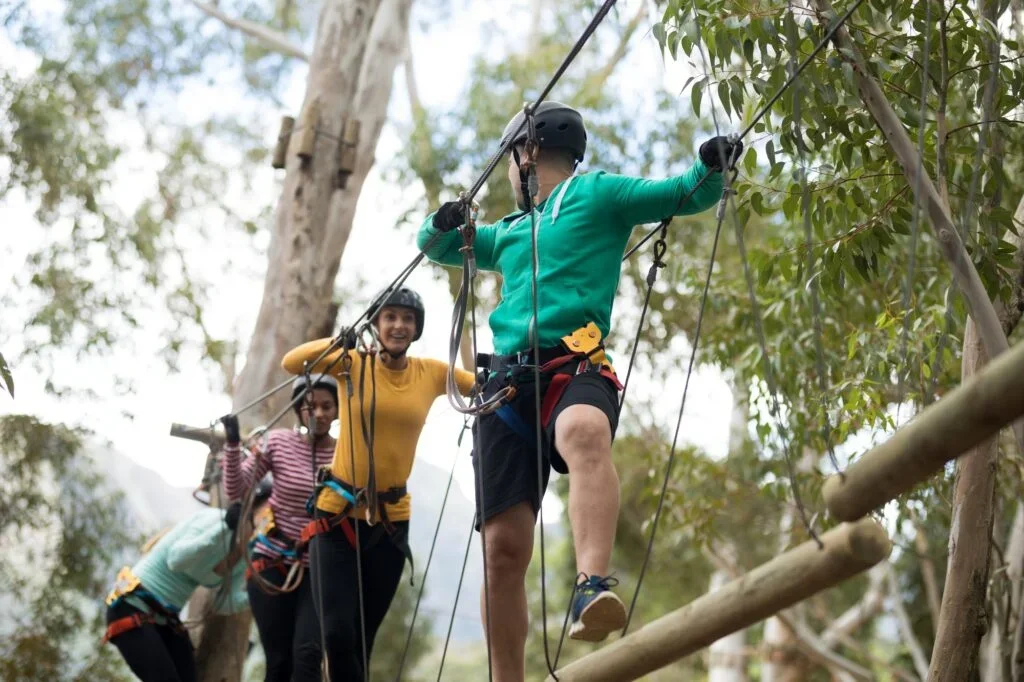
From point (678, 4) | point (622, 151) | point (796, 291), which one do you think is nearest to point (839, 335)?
point (796, 291)

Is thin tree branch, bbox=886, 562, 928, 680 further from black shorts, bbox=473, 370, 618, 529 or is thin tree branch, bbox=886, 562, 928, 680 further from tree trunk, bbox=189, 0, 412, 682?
black shorts, bbox=473, 370, 618, 529

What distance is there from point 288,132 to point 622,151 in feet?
13.2

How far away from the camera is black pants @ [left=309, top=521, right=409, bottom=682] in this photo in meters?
3.28

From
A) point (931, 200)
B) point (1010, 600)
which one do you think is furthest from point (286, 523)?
point (1010, 600)

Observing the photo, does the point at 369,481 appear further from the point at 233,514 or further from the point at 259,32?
the point at 259,32

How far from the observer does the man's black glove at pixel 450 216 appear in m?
2.75

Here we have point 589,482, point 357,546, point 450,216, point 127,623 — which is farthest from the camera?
point 127,623

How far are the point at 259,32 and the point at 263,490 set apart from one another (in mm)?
8196

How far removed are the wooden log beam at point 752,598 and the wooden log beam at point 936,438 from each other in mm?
46

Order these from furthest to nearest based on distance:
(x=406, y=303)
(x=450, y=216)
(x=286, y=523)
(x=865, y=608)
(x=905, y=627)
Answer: (x=865, y=608) < (x=905, y=627) < (x=286, y=523) < (x=406, y=303) < (x=450, y=216)

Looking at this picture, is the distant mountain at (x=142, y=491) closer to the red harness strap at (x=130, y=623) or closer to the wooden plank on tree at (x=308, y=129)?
the red harness strap at (x=130, y=623)

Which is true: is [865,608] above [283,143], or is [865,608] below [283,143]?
above

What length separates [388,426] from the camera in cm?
331

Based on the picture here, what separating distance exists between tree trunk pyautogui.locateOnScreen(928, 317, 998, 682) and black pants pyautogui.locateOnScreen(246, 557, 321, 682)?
1754mm
